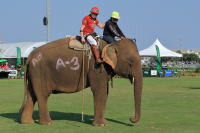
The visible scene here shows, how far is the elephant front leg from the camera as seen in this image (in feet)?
35.8

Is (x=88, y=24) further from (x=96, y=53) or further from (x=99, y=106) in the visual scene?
(x=99, y=106)

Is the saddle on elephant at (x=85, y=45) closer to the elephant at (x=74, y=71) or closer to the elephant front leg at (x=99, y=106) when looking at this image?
the elephant at (x=74, y=71)

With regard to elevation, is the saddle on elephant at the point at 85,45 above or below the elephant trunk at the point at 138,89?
above

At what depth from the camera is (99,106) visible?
A: 1102 centimetres

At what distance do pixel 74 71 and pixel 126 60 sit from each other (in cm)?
153

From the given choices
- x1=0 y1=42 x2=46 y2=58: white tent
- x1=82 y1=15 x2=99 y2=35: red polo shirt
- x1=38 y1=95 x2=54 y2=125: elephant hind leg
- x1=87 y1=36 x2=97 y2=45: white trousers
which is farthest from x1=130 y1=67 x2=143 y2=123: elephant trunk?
x1=0 y1=42 x2=46 y2=58: white tent

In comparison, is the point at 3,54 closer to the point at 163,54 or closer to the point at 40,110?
the point at 163,54

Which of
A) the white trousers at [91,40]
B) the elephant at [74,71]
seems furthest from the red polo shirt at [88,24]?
the elephant at [74,71]

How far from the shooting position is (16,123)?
11477 millimetres

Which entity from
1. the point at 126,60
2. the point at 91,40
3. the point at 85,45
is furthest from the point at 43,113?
the point at 126,60

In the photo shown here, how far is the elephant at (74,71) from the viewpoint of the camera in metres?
11.0

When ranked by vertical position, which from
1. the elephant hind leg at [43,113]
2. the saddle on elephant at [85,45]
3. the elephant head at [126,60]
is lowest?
the elephant hind leg at [43,113]

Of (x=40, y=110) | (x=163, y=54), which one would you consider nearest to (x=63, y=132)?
(x=40, y=110)

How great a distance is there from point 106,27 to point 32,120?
345cm
